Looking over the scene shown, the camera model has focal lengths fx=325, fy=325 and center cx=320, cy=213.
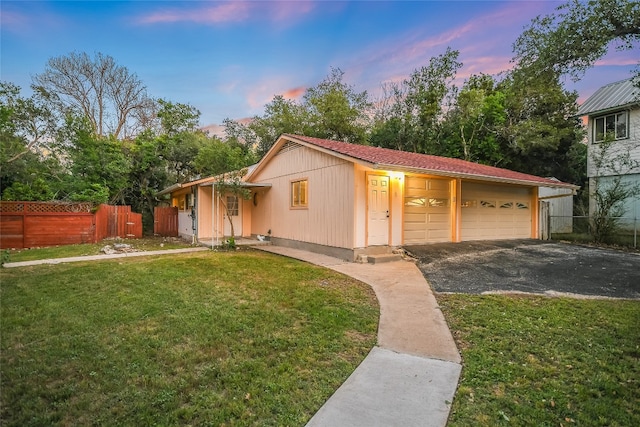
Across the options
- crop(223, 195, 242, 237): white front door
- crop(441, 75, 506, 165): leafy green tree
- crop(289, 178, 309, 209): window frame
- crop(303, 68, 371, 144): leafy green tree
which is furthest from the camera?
crop(303, 68, 371, 144): leafy green tree

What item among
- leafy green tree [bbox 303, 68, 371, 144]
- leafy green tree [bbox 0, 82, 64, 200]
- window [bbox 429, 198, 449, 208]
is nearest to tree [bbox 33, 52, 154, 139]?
leafy green tree [bbox 0, 82, 64, 200]

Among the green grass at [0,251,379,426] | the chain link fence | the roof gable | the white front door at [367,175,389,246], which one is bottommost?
the green grass at [0,251,379,426]

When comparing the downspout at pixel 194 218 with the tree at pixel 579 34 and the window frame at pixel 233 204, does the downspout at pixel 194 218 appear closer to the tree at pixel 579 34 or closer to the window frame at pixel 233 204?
the window frame at pixel 233 204

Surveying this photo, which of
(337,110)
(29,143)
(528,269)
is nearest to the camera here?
(528,269)

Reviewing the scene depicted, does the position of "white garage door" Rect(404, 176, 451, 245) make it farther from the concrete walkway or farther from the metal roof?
the metal roof

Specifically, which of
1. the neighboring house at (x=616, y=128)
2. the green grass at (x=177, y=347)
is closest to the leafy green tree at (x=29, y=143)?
the green grass at (x=177, y=347)

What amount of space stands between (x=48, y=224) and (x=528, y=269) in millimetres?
15122

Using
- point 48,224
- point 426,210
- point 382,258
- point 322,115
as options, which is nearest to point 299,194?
point 382,258

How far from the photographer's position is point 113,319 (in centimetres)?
419

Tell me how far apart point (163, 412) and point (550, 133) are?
2325 cm

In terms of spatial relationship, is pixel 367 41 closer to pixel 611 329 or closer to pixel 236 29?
pixel 236 29

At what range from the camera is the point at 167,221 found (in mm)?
16844

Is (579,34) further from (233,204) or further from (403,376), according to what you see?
(233,204)

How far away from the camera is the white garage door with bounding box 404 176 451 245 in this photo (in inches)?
388
